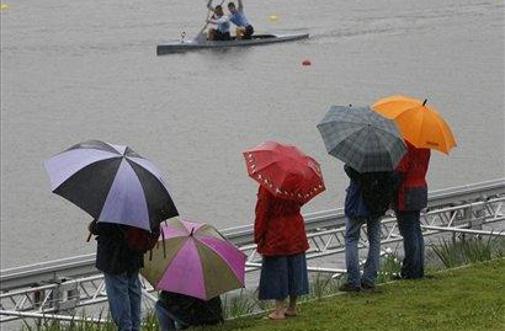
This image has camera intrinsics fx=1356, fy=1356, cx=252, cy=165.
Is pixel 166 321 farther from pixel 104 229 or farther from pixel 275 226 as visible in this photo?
pixel 104 229

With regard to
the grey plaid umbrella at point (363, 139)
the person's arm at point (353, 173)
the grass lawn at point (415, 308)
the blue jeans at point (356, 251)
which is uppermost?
the grey plaid umbrella at point (363, 139)

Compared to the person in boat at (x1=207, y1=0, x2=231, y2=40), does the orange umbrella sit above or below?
below

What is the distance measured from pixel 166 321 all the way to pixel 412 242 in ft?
7.97

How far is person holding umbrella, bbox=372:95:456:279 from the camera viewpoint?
36.2ft

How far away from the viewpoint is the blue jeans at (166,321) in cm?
979

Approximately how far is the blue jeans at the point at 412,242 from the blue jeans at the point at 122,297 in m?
2.82

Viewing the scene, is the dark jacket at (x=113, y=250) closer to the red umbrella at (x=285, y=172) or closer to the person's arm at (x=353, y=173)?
the red umbrella at (x=285, y=172)

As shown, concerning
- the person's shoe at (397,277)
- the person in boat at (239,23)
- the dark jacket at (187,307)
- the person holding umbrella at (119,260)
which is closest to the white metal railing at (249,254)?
the person's shoe at (397,277)

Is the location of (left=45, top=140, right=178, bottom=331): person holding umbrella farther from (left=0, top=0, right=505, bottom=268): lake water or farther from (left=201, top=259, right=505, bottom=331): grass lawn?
(left=0, top=0, right=505, bottom=268): lake water

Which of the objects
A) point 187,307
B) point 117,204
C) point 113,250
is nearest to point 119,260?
point 113,250

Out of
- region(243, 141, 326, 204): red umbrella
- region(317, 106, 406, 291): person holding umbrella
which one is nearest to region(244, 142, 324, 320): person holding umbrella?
region(243, 141, 326, 204): red umbrella

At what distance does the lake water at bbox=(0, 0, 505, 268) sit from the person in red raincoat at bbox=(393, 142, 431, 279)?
844 cm

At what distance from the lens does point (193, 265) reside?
31.5 ft

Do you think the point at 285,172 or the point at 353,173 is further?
the point at 353,173
